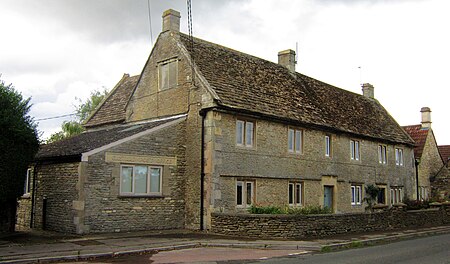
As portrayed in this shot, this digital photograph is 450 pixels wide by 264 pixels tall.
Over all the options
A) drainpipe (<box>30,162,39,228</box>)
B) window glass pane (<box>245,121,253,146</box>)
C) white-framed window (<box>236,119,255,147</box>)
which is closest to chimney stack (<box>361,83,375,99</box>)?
white-framed window (<box>236,119,255,147</box>)

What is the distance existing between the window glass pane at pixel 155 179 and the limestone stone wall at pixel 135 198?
22 centimetres

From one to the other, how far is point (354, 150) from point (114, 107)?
1531 cm

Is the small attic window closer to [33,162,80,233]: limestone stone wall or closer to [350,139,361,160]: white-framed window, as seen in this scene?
[33,162,80,233]: limestone stone wall

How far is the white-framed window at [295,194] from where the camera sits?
2311cm

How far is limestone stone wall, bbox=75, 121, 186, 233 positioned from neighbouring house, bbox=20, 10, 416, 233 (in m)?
0.04

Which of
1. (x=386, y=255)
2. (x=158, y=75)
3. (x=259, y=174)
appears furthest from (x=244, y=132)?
(x=386, y=255)

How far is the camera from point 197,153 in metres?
20.1

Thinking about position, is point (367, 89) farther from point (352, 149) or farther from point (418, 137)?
point (352, 149)

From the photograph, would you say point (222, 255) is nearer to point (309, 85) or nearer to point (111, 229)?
point (111, 229)

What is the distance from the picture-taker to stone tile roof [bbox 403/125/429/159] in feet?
123

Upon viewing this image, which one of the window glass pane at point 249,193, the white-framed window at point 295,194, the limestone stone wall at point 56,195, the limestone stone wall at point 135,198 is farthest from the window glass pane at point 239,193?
the limestone stone wall at point 56,195

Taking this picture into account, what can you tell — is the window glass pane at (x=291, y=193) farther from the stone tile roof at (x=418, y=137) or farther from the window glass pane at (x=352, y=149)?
the stone tile roof at (x=418, y=137)

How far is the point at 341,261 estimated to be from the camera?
12180mm

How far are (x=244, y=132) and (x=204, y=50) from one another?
4.97 m
